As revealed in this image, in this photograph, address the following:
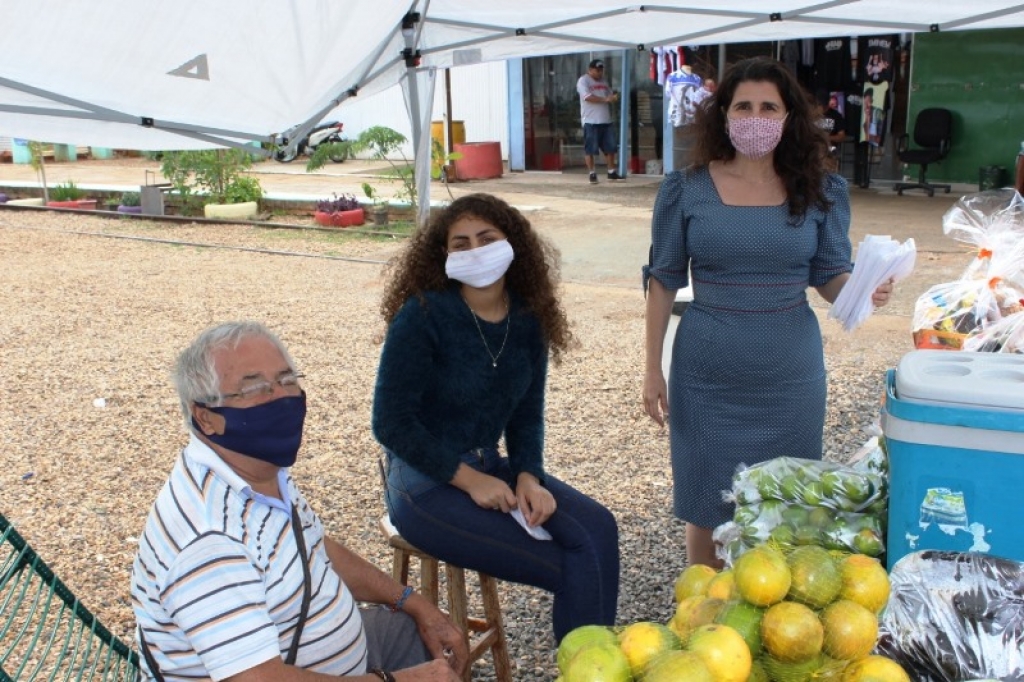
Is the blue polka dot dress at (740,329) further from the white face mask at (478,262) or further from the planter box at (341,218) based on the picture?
the planter box at (341,218)

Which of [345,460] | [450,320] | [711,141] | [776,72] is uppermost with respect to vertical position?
[776,72]

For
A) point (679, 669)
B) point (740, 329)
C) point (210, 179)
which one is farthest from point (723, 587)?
point (210, 179)

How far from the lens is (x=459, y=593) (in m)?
2.89

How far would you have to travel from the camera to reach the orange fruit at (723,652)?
132 centimetres

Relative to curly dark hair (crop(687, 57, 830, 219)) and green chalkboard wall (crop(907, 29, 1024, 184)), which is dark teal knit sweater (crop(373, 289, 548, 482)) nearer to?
curly dark hair (crop(687, 57, 830, 219))

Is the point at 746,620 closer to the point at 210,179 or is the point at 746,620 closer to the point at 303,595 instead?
the point at 303,595

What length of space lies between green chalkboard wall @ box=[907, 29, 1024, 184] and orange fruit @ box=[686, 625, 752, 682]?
516 inches

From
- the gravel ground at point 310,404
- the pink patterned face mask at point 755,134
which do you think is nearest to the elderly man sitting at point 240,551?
the gravel ground at point 310,404

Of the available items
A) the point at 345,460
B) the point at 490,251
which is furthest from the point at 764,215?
the point at 345,460

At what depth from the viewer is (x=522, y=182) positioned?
1636cm

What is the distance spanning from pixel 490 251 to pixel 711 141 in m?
0.74

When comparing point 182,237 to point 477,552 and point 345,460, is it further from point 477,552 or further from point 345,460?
point 477,552

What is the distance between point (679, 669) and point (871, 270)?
1.52 metres

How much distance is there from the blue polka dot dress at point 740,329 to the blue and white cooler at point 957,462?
1.10m
